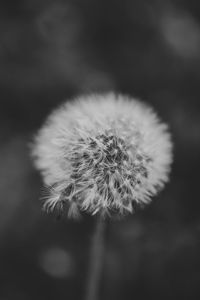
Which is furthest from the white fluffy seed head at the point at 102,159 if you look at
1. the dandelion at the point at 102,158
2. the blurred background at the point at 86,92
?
the blurred background at the point at 86,92

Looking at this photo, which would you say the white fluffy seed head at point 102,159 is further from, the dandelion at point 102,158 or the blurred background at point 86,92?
the blurred background at point 86,92

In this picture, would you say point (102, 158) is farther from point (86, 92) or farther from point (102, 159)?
point (86, 92)

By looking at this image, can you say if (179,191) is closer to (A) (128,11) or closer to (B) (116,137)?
(B) (116,137)

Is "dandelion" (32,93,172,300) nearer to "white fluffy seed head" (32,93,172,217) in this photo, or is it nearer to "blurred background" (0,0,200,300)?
"white fluffy seed head" (32,93,172,217)

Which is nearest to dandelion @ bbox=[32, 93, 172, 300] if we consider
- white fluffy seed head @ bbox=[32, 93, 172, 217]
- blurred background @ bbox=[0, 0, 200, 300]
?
white fluffy seed head @ bbox=[32, 93, 172, 217]

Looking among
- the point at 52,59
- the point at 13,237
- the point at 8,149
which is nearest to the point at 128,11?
the point at 52,59
